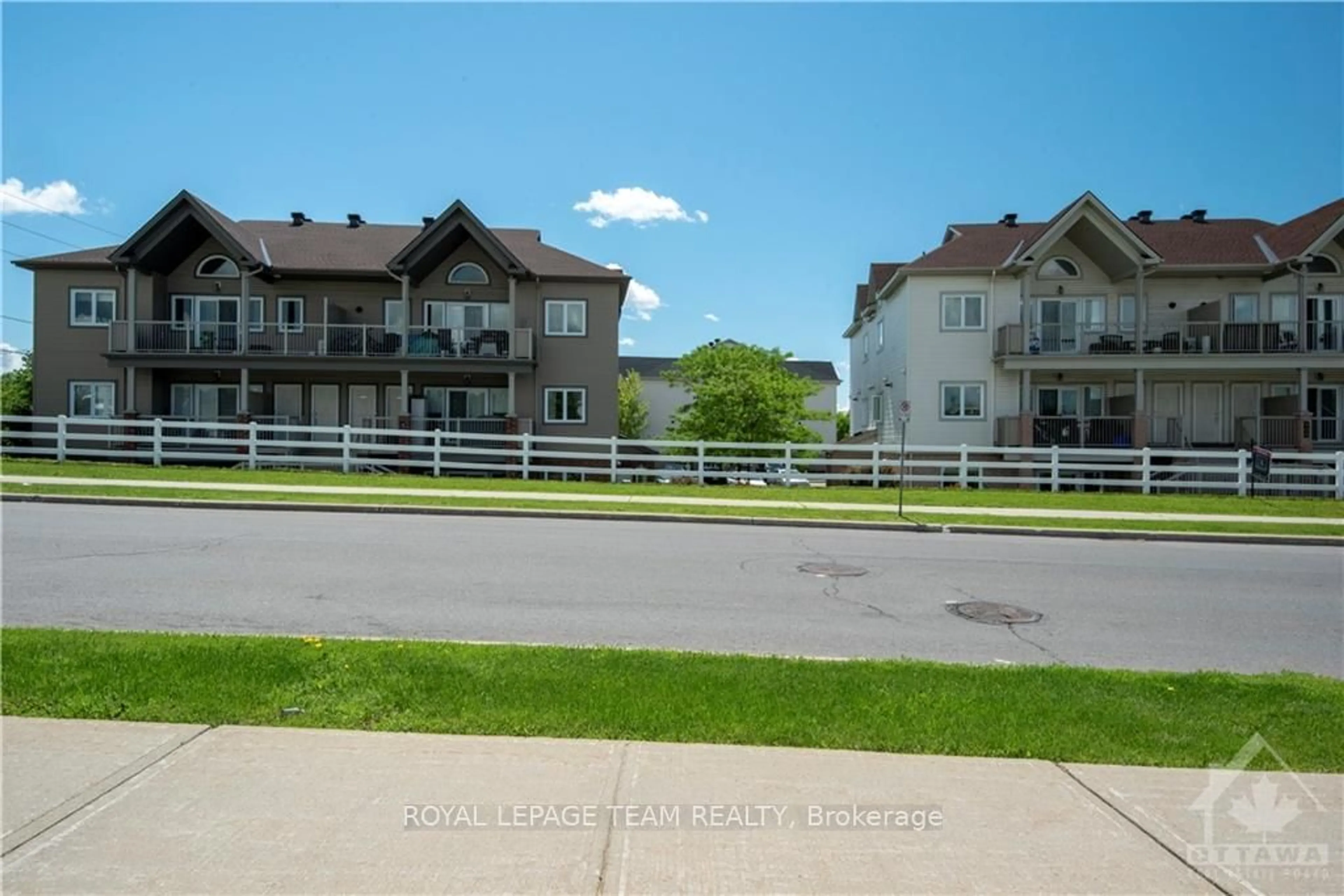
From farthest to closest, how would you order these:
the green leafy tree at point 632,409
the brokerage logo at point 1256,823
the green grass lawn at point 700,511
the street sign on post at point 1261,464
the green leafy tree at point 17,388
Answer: the green leafy tree at point 632,409 → the green leafy tree at point 17,388 → the street sign on post at point 1261,464 → the green grass lawn at point 700,511 → the brokerage logo at point 1256,823

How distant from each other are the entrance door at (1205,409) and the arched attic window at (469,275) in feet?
84.3

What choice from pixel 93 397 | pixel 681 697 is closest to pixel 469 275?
pixel 93 397

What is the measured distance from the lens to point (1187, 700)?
5387mm

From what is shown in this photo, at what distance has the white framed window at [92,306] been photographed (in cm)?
2973

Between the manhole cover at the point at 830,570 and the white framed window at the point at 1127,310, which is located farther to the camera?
the white framed window at the point at 1127,310

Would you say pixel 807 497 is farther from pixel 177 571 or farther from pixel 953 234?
pixel 953 234

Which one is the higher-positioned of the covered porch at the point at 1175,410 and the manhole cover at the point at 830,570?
the covered porch at the point at 1175,410

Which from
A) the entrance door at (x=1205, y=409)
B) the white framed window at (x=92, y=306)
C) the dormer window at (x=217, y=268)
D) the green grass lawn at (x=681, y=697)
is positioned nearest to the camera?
the green grass lawn at (x=681, y=697)

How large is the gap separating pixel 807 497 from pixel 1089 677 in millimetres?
14076

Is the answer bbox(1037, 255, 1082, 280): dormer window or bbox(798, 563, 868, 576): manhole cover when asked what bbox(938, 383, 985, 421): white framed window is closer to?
bbox(1037, 255, 1082, 280): dormer window

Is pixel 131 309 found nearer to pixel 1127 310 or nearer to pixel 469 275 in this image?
pixel 469 275

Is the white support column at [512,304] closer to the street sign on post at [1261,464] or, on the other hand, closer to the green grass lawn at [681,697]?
the street sign on post at [1261,464]

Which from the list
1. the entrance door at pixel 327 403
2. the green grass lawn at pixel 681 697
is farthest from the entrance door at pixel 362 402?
the green grass lawn at pixel 681 697

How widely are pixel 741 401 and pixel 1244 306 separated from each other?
59.0 feet
